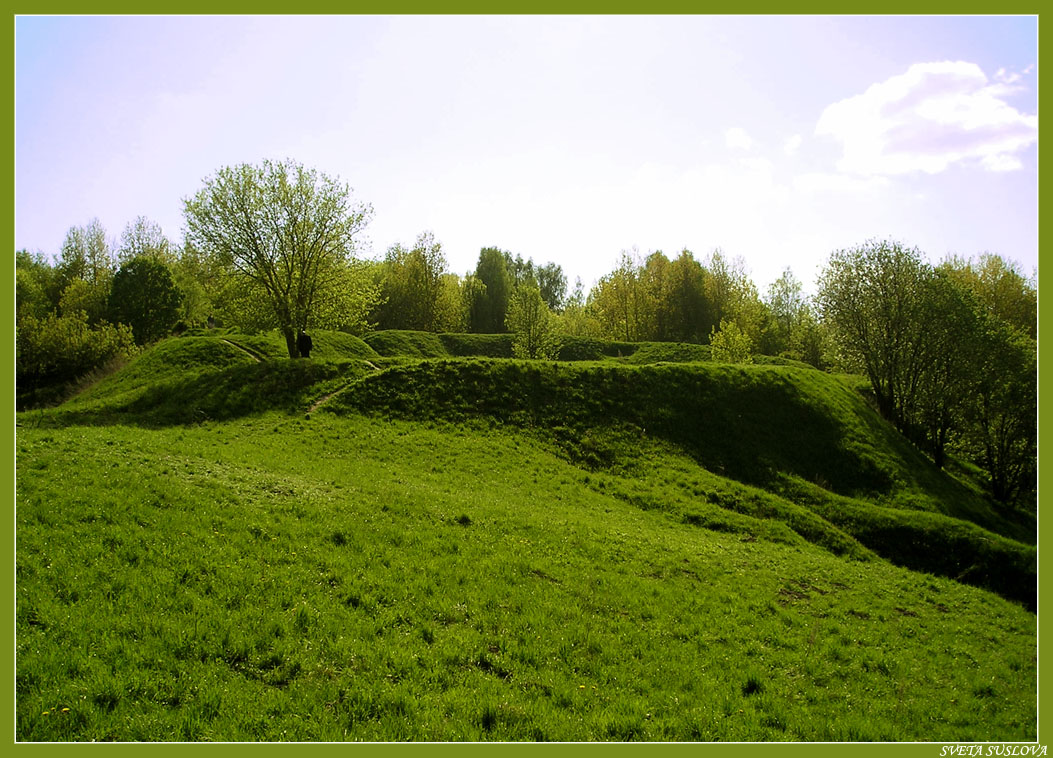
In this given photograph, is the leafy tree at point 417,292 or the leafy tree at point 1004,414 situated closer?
the leafy tree at point 1004,414

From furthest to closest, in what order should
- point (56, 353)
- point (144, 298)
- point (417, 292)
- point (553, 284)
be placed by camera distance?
point (553, 284), point (417, 292), point (144, 298), point (56, 353)

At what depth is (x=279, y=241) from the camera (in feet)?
141

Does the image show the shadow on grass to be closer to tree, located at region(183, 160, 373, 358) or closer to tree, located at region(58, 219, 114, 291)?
tree, located at region(183, 160, 373, 358)

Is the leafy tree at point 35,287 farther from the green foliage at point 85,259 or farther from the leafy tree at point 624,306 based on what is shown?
the leafy tree at point 624,306

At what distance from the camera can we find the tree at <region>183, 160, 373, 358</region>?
4203 cm

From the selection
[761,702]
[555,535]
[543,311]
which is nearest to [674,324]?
[543,311]

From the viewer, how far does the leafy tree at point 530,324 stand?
201 feet

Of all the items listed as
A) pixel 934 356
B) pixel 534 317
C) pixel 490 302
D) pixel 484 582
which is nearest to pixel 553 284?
pixel 490 302

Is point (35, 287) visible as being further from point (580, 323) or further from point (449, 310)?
point (580, 323)

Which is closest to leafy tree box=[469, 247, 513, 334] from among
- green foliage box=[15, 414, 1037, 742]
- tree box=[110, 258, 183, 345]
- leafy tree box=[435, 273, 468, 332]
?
leafy tree box=[435, 273, 468, 332]

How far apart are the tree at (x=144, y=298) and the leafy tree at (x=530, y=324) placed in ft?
129

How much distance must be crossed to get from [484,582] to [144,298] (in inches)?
2637

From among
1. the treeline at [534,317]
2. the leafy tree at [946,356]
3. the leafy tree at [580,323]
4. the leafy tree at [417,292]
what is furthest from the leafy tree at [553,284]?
the leafy tree at [946,356]

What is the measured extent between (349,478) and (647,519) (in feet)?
38.7
